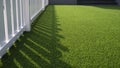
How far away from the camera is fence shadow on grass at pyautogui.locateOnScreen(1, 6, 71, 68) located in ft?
7.69

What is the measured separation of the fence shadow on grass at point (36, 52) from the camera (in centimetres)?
234

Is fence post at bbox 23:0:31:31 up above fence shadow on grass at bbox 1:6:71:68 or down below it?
above

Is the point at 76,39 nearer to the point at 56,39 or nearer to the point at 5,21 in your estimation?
the point at 56,39

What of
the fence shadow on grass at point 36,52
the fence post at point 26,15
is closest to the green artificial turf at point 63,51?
the fence shadow on grass at point 36,52

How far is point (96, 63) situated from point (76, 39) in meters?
1.15

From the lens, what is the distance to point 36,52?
2.77 metres

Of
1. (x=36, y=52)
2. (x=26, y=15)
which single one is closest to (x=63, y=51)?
(x=36, y=52)

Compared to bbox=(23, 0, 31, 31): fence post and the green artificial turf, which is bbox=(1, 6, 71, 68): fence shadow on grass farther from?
bbox=(23, 0, 31, 31): fence post

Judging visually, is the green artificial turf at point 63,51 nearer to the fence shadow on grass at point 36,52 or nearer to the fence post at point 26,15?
the fence shadow on grass at point 36,52

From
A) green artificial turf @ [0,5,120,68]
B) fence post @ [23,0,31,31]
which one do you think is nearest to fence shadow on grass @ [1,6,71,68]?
green artificial turf @ [0,5,120,68]

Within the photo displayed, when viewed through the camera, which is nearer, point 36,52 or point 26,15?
point 36,52

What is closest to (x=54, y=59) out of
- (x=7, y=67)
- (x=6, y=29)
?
(x=7, y=67)

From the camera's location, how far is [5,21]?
256 centimetres

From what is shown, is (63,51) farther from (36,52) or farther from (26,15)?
(26,15)
